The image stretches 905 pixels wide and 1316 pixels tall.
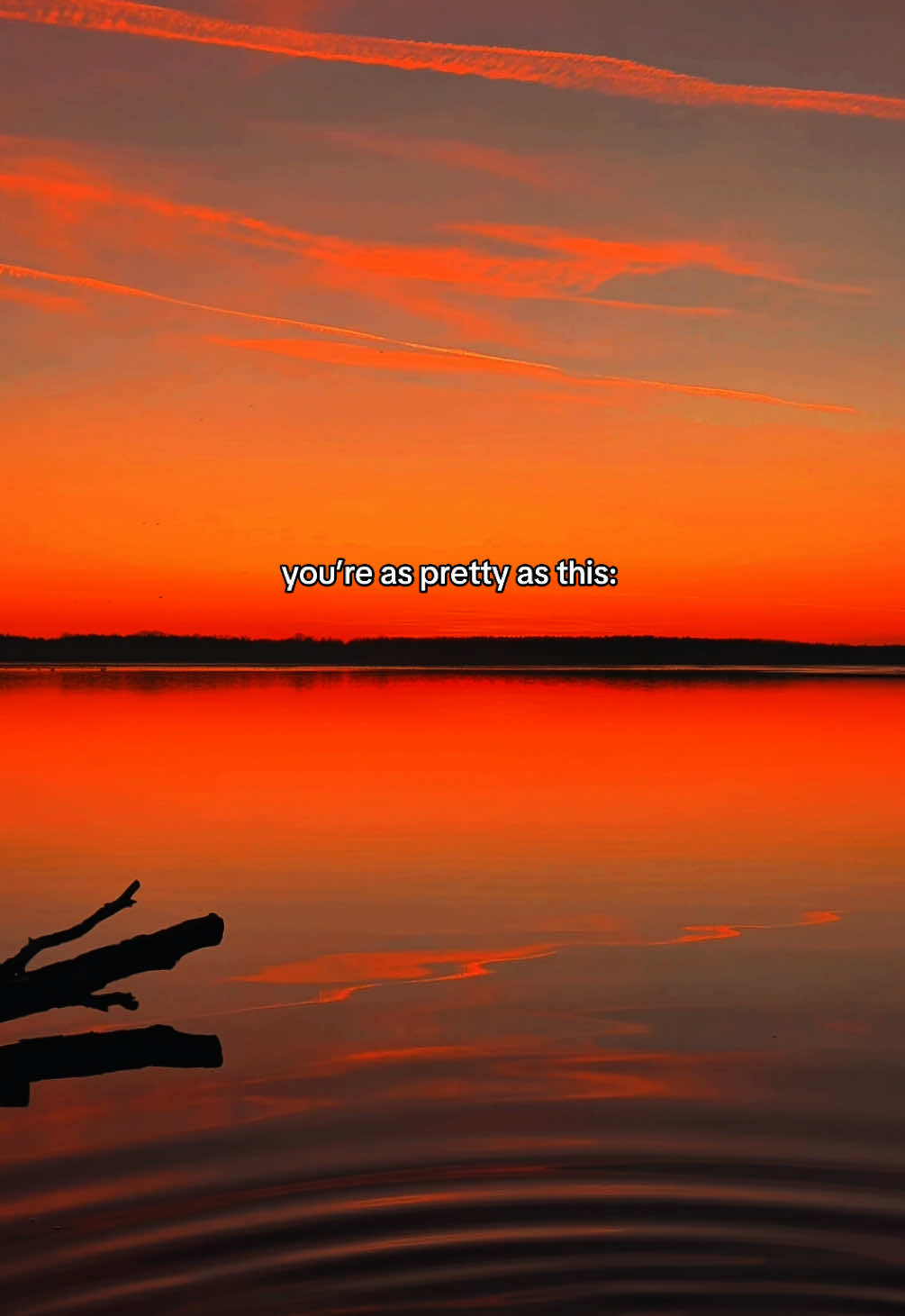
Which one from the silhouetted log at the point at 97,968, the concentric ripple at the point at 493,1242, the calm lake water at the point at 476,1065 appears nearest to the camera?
the silhouetted log at the point at 97,968

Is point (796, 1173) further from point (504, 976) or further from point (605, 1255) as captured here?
point (504, 976)

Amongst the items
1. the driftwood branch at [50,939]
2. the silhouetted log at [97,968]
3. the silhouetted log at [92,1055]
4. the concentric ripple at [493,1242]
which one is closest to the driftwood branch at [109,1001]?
the silhouetted log at [97,968]

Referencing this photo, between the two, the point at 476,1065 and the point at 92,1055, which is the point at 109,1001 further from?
the point at 476,1065

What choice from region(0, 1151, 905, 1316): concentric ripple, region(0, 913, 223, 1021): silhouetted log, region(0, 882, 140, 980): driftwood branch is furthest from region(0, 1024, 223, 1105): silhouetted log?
region(0, 1151, 905, 1316): concentric ripple

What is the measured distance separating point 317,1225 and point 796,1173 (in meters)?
3.45

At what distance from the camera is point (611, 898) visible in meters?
23.5

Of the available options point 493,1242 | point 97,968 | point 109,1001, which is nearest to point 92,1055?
point 109,1001

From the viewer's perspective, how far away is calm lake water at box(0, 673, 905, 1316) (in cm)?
939

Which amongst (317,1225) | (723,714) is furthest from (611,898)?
(723,714)

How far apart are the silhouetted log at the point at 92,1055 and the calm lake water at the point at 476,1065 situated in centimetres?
7

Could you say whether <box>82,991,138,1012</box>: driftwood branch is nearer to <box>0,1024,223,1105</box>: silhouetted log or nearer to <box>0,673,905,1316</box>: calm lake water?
<box>0,1024,223,1105</box>: silhouetted log

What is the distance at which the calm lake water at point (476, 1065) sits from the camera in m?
9.39

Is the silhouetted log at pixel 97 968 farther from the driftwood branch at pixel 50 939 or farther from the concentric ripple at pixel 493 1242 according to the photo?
the concentric ripple at pixel 493 1242

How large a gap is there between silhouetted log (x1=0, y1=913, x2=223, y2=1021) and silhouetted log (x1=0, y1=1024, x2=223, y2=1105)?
0.20m
